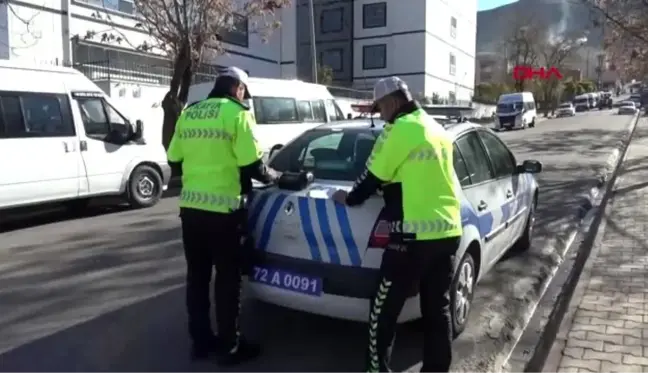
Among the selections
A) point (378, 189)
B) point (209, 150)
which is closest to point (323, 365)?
point (378, 189)

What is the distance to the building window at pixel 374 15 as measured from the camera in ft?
151

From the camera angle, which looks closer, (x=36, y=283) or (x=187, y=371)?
(x=187, y=371)

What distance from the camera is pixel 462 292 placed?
172 inches

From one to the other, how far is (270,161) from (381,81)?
1.88 meters

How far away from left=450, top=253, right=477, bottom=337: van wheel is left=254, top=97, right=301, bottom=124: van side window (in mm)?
9414

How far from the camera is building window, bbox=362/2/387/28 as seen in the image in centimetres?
4594

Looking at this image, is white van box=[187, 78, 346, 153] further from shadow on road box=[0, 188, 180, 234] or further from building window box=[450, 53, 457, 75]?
building window box=[450, 53, 457, 75]

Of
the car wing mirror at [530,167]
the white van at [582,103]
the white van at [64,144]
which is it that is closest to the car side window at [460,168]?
the car wing mirror at [530,167]

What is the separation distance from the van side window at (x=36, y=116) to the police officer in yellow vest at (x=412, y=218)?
6.51 metres

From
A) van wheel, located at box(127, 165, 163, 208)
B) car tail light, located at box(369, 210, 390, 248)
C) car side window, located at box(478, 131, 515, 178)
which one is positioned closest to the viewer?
car tail light, located at box(369, 210, 390, 248)

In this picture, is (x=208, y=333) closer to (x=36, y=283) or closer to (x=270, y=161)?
(x=270, y=161)

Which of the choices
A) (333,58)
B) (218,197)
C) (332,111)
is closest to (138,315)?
(218,197)

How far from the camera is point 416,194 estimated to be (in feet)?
11.0

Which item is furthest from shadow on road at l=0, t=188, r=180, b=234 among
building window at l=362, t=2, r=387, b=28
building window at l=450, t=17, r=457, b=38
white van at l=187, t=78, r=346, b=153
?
building window at l=450, t=17, r=457, b=38
